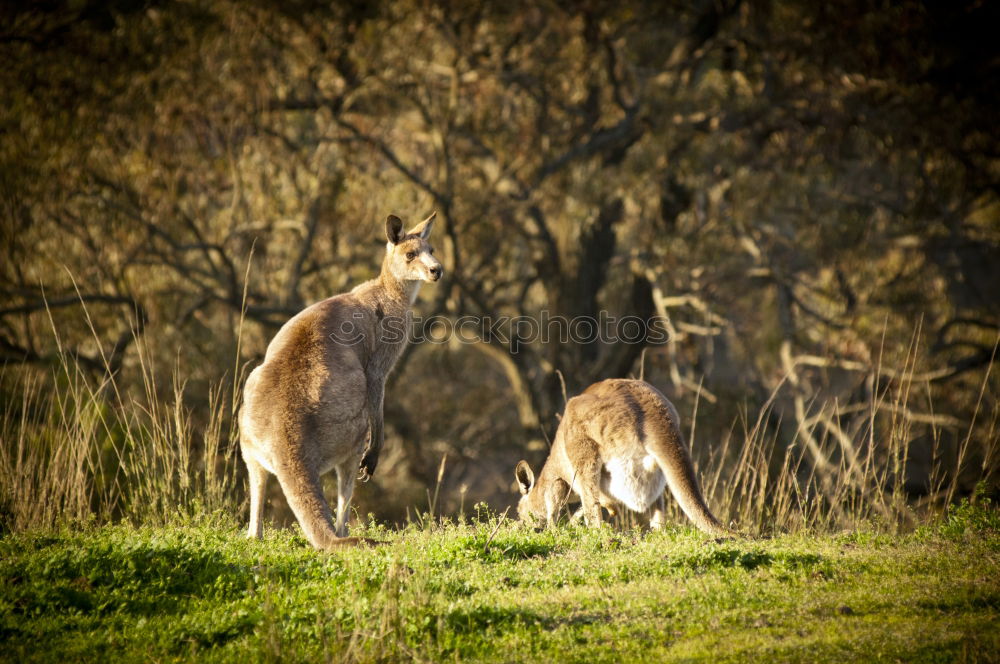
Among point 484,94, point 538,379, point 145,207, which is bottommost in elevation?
point 538,379

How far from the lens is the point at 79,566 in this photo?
234 inches

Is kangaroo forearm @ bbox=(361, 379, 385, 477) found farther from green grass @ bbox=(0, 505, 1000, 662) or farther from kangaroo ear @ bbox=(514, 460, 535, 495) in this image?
kangaroo ear @ bbox=(514, 460, 535, 495)

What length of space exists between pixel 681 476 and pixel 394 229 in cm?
315

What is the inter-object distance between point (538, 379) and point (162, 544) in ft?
47.5

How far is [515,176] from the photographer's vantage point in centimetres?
1777

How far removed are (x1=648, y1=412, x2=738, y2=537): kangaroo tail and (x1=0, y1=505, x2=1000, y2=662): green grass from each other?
34 cm

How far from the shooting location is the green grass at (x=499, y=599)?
501 centimetres

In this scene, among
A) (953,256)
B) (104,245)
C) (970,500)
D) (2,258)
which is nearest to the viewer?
(970,500)

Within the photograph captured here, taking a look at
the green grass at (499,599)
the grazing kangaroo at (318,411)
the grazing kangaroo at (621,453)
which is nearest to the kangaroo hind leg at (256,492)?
the grazing kangaroo at (318,411)

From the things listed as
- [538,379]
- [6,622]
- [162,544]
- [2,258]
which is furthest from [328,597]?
[538,379]

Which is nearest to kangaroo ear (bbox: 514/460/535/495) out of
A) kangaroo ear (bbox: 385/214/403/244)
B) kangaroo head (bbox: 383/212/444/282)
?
kangaroo head (bbox: 383/212/444/282)

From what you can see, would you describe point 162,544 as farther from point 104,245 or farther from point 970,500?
point 104,245

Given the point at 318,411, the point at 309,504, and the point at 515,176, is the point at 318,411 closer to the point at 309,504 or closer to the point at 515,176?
the point at 309,504

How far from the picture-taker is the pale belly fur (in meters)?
7.73
